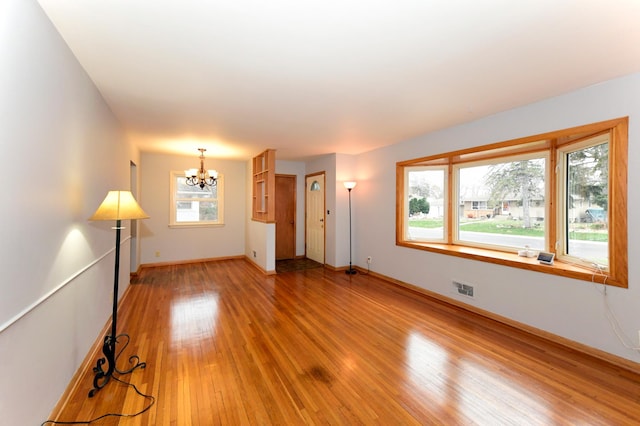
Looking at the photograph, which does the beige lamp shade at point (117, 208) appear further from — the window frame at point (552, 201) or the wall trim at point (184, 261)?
the wall trim at point (184, 261)

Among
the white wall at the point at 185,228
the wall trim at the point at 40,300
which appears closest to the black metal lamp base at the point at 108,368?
the wall trim at the point at 40,300

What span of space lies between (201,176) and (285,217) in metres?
2.16

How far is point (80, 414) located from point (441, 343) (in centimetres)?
293

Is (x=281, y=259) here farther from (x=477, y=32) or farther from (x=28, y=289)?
(x=477, y=32)

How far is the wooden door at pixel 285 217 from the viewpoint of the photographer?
6.69 m

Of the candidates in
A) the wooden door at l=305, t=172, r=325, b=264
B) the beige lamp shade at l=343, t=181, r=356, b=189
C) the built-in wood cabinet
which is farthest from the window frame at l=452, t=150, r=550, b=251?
the built-in wood cabinet

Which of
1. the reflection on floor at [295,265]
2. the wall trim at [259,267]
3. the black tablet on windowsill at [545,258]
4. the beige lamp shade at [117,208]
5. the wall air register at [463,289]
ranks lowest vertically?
the reflection on floor at [295,265]

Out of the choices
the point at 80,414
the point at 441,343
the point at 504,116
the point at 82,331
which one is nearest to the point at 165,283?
the point at 82,331

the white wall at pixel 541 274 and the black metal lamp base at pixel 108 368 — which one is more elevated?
the white wall at pixel 541 274

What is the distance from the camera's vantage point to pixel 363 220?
5.48 metres

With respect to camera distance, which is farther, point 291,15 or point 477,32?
point 477,32

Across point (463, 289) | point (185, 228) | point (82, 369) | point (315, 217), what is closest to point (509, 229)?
point (463, 289)

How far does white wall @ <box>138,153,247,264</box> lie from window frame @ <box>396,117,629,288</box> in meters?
3.93

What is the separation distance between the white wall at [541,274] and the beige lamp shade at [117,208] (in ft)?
12.4
